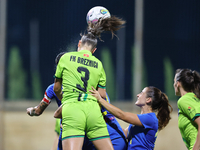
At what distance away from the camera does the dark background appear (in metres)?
7.14

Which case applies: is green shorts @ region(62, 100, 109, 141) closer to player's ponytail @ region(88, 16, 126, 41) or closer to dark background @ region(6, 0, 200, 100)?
player's ponytail @ region(88, 16, 126, 41)

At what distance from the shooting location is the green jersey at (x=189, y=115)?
312 centimetres

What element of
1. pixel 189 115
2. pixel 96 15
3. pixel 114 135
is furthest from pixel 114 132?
pixel 96 15

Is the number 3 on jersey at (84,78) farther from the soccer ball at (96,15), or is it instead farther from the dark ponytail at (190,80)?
the dark ponytail at (190,80)

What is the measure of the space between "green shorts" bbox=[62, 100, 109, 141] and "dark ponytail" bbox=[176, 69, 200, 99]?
111cm

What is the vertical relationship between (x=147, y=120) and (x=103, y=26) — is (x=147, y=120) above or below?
below

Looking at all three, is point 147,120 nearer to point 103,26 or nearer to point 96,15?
point 103,26

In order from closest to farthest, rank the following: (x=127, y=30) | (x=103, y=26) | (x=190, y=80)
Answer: (x=190, y=80), (x=103, y=26), (x=127, y=30)

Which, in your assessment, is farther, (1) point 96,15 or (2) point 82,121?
(1) point 96,15

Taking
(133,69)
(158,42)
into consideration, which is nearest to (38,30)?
(133,69)

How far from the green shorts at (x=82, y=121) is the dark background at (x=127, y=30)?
4.20m

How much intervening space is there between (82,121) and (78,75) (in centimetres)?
48

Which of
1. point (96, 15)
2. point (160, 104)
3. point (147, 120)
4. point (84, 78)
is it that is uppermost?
point (96, 15)

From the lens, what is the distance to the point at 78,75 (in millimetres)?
2938
